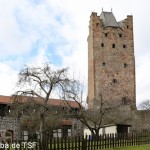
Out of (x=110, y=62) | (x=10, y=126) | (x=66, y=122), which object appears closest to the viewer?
(x=10, y=126)

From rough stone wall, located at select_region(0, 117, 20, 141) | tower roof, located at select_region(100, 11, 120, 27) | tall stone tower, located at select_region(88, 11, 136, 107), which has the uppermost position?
tower roof, located at select_region(100, 11, 120, 27)

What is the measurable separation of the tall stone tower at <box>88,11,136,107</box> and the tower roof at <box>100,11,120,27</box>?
148mm

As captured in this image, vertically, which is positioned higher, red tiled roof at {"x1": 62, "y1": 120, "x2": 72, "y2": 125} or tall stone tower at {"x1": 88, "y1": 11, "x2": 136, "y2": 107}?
tall stone tower at {"x1": 88, "y1": 11, "x2": 136, "y2": 107}

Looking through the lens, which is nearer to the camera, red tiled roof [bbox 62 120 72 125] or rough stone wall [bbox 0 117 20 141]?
rough stone wall [bbox 0 117 20 141]

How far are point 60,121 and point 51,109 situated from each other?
150 inches

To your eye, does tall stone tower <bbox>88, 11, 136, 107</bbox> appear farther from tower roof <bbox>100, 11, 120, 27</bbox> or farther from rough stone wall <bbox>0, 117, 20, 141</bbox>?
rough stone wall <bbox>0, 117, 20, 141</bbox>

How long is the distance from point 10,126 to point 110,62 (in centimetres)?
1775

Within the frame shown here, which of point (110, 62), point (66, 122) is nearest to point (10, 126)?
point (66, 122)

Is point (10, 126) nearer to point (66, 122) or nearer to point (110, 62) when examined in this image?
point (66, 122)

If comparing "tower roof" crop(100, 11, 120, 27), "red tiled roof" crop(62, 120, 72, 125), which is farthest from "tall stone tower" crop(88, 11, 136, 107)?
"red tiled roof" crop(62, 120, 72, 125)

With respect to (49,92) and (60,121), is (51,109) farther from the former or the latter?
(49,92)

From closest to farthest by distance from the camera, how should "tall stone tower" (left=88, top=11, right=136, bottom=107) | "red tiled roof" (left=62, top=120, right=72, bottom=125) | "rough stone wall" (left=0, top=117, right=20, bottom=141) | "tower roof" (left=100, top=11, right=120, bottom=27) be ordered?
"rough stone wall" (left=0, top=117, right=20, bottom=141) < "red tiled roof" (left=62, top=120, right=72, bottom=125) < "tall stone tower" (left=88, top=11, right=136, bottom=107) < "tower roof" (left=100, top=11, right=120, bottom=27)

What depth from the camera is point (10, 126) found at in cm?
4666

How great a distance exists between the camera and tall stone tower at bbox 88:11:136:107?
55.8 m
